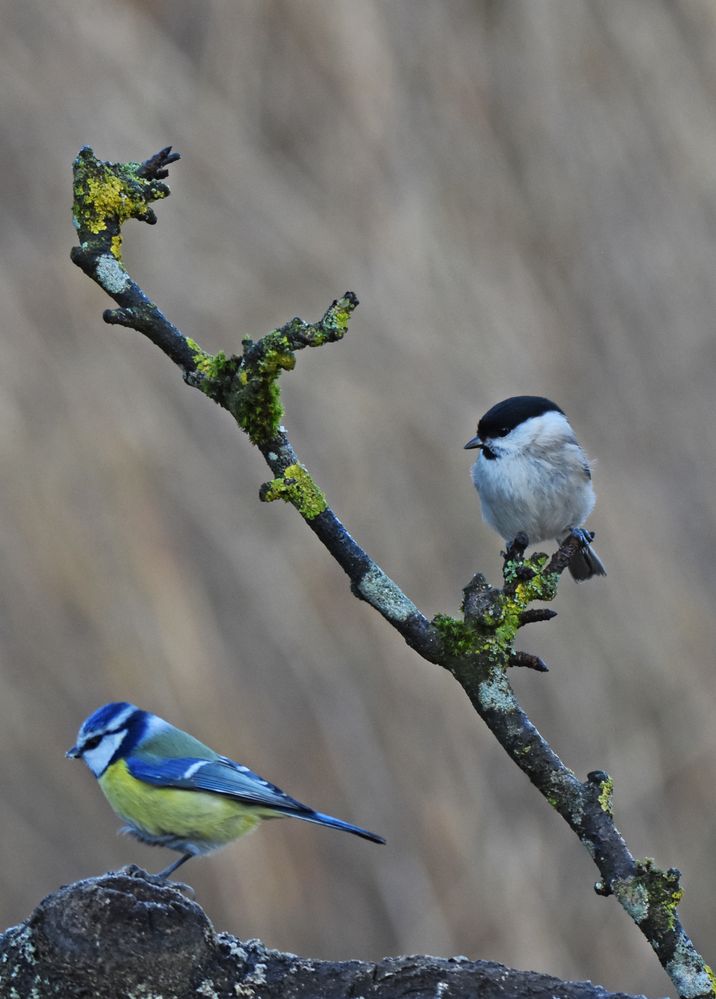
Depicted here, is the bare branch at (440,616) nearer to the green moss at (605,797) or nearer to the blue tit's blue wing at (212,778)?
the green moss at (605,797)

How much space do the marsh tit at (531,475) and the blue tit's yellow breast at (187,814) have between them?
1.73 feet

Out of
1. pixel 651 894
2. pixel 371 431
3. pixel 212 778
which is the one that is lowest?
pixel 651 894

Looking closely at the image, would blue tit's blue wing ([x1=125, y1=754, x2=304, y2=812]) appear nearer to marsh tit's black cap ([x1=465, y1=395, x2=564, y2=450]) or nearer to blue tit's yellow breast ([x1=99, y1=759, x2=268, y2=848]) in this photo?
blue tit's yellow breast ([x1=99, y1=759, x2=268, y2=848])

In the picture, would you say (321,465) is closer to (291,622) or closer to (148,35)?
(291,622)

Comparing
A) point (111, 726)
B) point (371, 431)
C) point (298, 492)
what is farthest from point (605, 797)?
point (371, 431)

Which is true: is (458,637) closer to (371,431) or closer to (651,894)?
(651,894)

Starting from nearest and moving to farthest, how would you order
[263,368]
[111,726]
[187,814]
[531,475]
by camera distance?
[263,368], [187,814], [111,726], [531,475]

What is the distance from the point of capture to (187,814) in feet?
4.61

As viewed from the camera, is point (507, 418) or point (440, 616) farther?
point (507, 418)

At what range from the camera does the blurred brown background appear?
8.38 ft

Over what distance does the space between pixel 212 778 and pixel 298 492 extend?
2.33ft

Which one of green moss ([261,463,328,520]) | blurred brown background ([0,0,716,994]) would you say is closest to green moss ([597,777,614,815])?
green moss ([261,463,328,520])

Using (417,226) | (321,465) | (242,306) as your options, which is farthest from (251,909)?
(417,226)

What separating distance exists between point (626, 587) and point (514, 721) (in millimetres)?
2120
